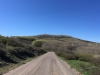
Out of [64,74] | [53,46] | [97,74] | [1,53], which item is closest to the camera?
[97,74]

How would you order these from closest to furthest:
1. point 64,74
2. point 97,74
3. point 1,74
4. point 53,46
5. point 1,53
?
point 1,74
point 97,74
point 64,74
point 1,53
point 53,46

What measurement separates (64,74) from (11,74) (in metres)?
5.32

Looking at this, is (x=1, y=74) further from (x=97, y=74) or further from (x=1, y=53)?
(x=1, y=53)

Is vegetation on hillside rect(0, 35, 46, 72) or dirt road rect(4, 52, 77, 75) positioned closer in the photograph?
dirt road rect(4, 52, 77, 75)

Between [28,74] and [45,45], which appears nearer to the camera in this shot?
[28,74]

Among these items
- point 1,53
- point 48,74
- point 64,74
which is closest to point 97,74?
point 64,74

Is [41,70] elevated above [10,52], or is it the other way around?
[10,52]

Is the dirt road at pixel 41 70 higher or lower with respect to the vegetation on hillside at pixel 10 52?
lower

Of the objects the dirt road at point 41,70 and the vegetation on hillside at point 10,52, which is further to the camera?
the vegetation on hillside at point 10,52

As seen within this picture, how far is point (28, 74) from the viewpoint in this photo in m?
15.9

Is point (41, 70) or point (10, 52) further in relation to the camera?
point (10, 52)

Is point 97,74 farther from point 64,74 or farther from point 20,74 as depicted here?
point 20,74

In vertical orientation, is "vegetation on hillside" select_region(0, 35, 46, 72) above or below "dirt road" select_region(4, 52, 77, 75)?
above

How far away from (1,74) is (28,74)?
235cm
